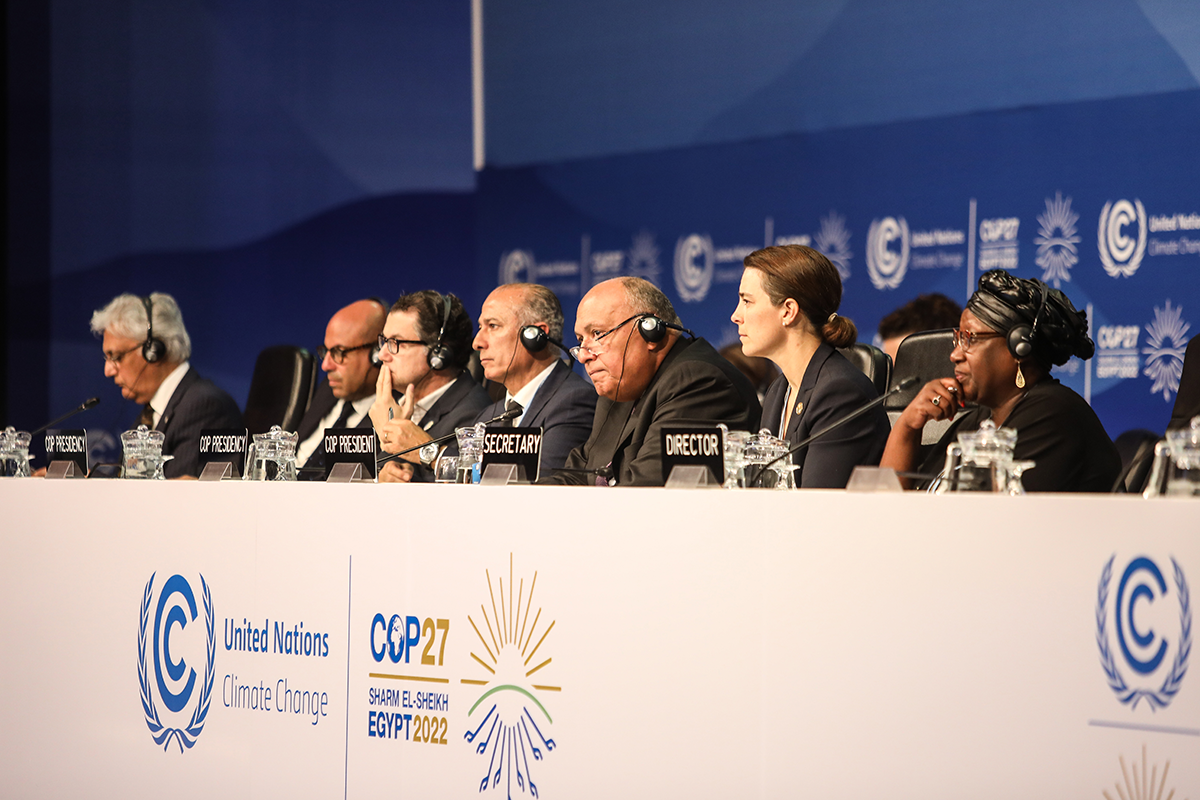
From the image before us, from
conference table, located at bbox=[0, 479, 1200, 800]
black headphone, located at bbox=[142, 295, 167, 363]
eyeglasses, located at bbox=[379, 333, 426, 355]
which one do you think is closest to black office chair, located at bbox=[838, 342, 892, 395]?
eyeglasses, located at bbox=[379, 333, 426, 355]

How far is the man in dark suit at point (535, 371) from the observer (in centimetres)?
328

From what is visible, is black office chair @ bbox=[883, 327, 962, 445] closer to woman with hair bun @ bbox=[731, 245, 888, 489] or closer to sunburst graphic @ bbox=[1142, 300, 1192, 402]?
woman with hair bun @ bbox=[731, 245, 888, 489]

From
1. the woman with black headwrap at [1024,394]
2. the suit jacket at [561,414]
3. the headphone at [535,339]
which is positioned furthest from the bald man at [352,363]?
the woman with black headwrap at [1024,394]

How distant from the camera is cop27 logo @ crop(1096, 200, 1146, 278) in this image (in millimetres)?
4309

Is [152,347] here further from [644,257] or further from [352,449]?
[644,257]

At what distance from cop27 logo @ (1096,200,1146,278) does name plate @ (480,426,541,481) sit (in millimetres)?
2735

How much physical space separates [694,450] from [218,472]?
3.76 feet

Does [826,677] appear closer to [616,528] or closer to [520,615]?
[616,528]

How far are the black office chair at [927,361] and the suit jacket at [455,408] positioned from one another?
115cm

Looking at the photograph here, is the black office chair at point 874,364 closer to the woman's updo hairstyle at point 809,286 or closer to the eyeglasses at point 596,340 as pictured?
the woman's updo hairstyle at point 809,286

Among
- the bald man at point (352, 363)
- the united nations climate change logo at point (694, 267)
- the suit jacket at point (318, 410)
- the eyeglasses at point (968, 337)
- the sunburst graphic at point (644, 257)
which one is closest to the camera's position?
the eyeglasses at point (968, 337)

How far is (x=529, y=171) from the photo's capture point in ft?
19.9

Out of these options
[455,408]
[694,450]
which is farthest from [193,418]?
[694,450]

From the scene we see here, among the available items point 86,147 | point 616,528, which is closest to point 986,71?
point 616,528
